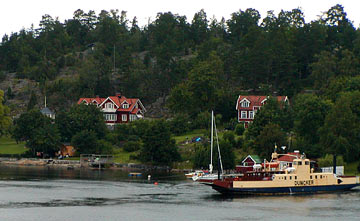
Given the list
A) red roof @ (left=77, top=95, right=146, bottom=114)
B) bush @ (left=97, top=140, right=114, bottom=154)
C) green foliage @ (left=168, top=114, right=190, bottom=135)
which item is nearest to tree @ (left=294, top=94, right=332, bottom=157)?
green foliage @ (left=168, top=114, right=190, bottom=135)

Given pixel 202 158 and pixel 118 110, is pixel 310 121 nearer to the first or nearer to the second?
pixel 202 158

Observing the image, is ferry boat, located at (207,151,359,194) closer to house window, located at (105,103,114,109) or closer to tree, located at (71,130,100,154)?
tree, located at (71,130,100,154)

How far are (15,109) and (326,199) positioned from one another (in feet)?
409

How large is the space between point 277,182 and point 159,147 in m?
39.1

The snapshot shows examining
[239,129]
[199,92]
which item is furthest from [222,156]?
[199,92]

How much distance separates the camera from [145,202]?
8769 cm

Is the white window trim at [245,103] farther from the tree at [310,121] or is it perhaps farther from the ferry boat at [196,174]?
the ferry boat at [196,174]

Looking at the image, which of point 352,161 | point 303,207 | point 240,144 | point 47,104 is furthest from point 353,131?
point 47,104

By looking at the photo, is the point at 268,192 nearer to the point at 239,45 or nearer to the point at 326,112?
the point at 326,112

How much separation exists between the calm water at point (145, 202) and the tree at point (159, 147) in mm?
16222

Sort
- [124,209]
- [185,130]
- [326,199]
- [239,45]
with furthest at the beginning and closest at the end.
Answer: [239,45] < [185,130] < [326,199] < [124,209]

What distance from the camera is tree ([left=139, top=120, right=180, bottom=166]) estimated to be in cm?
12862

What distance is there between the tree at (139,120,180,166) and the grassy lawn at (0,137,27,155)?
3755 centimetres

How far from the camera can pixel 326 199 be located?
9244cm
